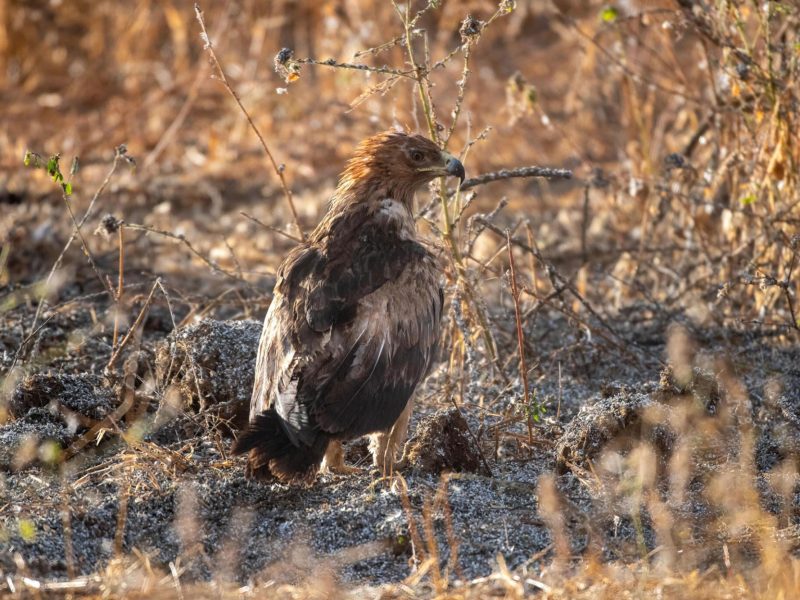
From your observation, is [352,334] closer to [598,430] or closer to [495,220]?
[598,430]

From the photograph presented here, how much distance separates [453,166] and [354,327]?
2.62 feet

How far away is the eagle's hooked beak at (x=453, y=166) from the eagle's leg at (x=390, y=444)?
86 cm

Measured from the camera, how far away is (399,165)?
4.66 meters

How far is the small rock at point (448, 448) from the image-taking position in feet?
14.0

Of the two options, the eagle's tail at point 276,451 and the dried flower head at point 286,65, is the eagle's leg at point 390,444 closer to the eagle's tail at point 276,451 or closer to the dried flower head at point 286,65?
the eagle's tail at point 276,451

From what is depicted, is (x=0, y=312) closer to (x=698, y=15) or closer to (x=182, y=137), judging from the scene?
(x=698, y=15)

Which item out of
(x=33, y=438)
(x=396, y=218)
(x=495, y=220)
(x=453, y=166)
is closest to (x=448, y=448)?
(x=396, y=218)

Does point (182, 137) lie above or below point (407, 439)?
above

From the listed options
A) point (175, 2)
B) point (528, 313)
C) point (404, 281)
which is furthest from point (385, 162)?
point (175, 2)

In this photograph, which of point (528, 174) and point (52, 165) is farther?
point (528, 174)

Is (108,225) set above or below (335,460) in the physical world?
above

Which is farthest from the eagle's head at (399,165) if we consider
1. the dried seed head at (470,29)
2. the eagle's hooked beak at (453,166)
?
the dried seed head at (470,29)

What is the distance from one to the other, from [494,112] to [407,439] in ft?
15.7

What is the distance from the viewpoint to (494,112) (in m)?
8.99
